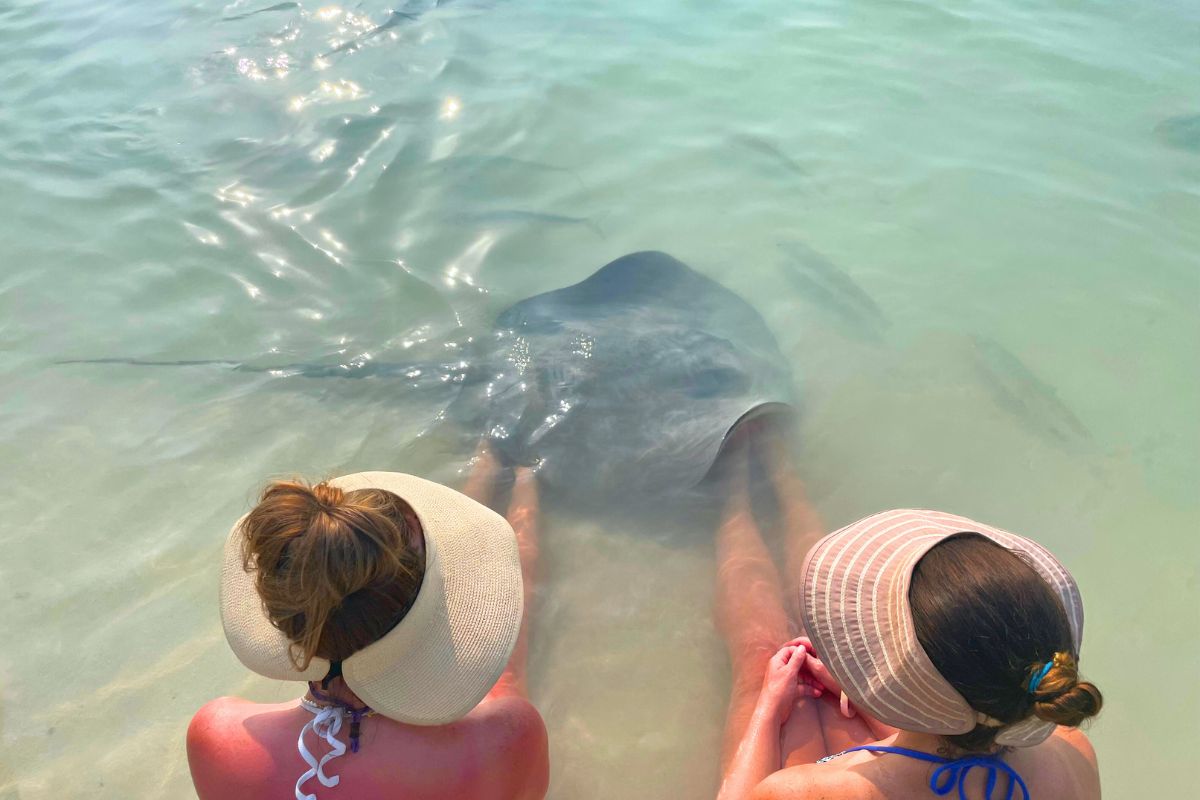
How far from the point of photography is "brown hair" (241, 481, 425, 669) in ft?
5.04

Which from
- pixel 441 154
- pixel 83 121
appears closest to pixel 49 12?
pixel 83 121

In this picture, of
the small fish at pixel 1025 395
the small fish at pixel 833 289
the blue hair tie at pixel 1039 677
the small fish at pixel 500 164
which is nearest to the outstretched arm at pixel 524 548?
the blue hair tie at pixel 1039 677

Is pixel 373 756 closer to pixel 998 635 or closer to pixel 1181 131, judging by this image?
pixel 998 635

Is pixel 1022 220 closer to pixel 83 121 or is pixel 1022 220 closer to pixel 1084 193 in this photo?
pixel 1084 193

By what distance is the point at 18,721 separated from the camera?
2.75m

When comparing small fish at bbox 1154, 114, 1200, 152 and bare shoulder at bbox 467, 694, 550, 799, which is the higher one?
small fish at bbox 1154, 114, 1200, 152

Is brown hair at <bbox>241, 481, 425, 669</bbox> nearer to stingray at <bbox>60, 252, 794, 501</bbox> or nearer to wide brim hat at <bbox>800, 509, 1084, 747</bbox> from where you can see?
wide brim hat at <bbox>800, 509, 1084, 747</bbox>

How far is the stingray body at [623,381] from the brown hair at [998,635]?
1.85 metres

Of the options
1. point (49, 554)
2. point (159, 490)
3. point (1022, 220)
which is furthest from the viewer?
point (1022, 220)

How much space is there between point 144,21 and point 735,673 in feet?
27.0

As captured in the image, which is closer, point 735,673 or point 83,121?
point 735,673

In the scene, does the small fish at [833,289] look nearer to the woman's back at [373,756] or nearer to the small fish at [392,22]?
the woman's back at [373,756]

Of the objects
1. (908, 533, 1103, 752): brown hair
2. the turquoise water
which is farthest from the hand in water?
(908, 533, 1103, 752): brown hair

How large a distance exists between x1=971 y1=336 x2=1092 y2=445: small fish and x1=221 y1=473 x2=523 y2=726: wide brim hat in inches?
120
